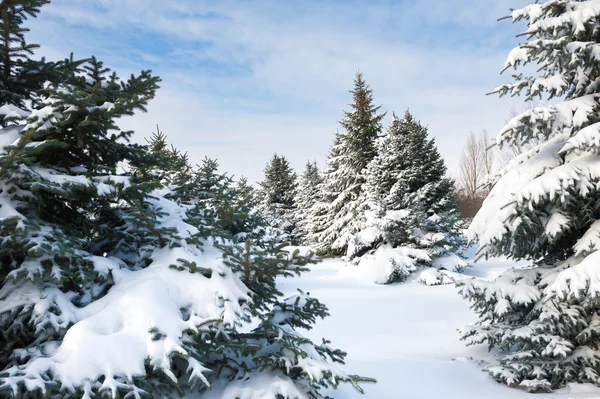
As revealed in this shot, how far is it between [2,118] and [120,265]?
1.57 m

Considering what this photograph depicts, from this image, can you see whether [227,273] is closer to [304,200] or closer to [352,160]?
[352,160]

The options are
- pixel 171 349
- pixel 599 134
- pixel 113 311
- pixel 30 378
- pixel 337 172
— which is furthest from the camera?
pixel 337 172

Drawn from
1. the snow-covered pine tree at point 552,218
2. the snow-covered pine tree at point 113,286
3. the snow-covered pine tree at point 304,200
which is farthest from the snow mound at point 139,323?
the snow-covered pine tree at point 304,200

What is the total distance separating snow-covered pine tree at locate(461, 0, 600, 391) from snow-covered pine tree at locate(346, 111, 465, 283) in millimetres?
8170

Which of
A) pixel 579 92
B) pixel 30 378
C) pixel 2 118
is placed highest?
pixel 579 92

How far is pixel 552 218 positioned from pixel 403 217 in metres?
9.56

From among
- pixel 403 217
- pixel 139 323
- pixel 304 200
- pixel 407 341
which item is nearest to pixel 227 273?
pixel 139 323

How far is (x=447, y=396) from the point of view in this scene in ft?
14.4

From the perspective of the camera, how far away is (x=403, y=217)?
14.3m

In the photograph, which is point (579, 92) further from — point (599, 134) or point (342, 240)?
point (342, 240)

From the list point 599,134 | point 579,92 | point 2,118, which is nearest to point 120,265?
Answer: point 2,118

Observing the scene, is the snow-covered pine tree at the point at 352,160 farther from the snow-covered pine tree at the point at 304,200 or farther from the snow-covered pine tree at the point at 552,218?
the snow-covered pine tree at the point at 552,218

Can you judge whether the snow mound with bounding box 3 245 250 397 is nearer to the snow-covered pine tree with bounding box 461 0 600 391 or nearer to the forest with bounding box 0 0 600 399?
the forest with bounding box 0 0 600 399

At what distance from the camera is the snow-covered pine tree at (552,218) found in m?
4.45
